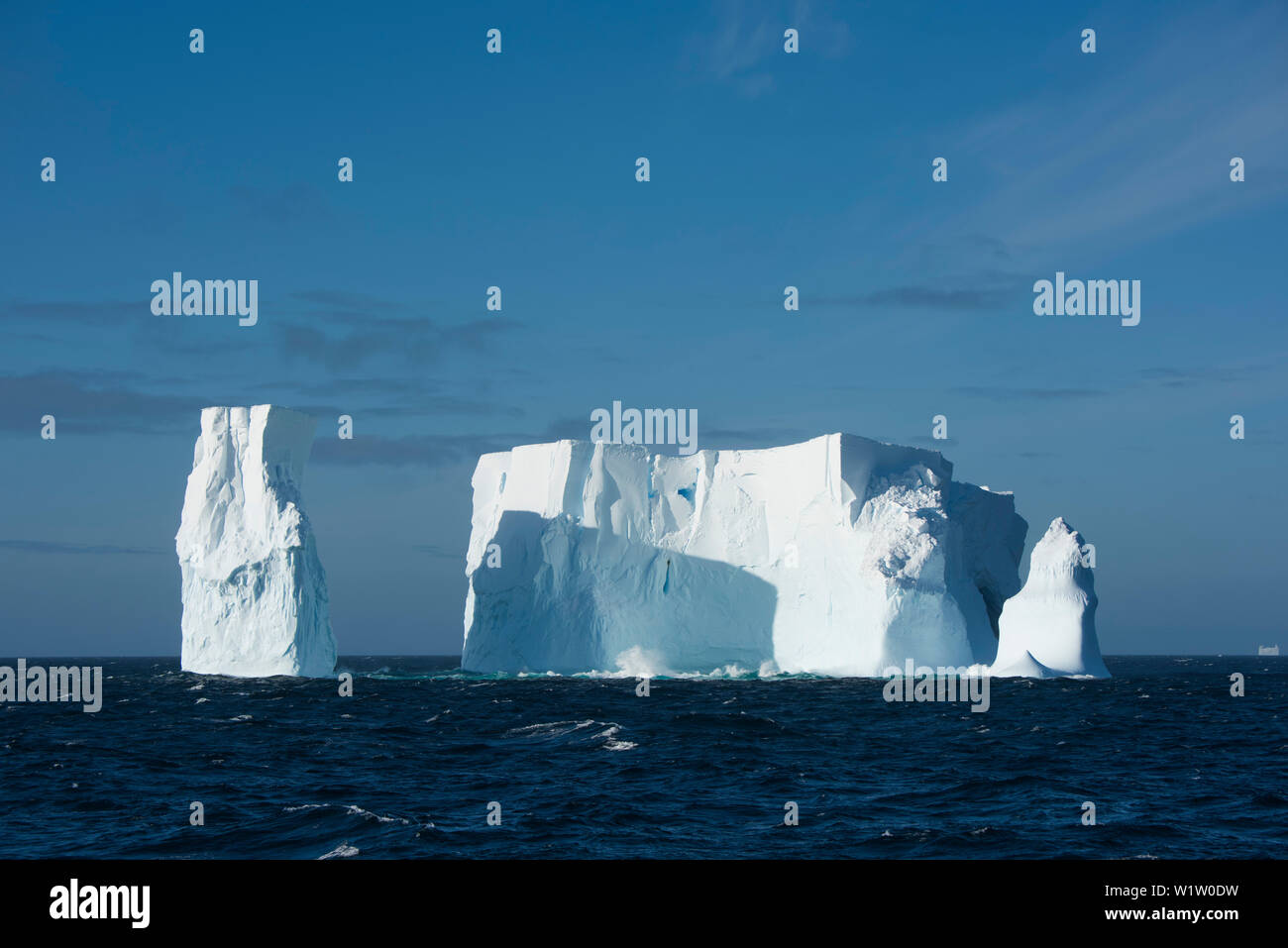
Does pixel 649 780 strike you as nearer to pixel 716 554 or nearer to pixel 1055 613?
pixel 1055 613

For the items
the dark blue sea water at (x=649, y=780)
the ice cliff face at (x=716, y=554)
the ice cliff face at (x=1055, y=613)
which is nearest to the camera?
the dark blue sea water at (x=649, y=780)

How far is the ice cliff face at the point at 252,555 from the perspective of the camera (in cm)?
2938

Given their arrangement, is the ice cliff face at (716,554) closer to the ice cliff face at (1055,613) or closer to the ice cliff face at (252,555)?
the ice cliff face at (1055,613)

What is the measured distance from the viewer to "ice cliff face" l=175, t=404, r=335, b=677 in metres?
29.4

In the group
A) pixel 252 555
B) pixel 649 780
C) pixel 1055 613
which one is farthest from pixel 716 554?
pixel 649 780

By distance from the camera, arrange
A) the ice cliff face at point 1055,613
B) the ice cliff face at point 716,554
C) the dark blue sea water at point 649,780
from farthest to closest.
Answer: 1. the ice cliff face at point 716,554
2. the ice cliff face at point 1055,613
3. the dark blue sea water at point 649,780

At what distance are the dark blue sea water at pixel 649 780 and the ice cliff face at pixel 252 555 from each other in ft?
21.7

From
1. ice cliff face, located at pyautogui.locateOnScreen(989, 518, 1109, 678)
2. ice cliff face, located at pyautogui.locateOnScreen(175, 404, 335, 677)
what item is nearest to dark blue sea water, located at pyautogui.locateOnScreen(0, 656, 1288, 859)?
ice cliff face, located at pyautogui.locateOnScreen(989, 518, 1109, 678)

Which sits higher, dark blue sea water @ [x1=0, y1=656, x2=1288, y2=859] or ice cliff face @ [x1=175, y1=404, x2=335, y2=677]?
ice cliff face @ [x1=175, y1=404, x2=335, y2=677]

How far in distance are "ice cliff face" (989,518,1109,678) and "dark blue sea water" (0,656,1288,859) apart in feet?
12.1

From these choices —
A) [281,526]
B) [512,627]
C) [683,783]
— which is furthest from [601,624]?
[683,783]

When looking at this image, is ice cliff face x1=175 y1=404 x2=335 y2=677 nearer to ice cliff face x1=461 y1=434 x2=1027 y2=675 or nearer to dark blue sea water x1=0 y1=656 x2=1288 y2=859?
ice cliff face x1=461 y1=434 x2=1027 y2=675

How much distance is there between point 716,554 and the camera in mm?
31750

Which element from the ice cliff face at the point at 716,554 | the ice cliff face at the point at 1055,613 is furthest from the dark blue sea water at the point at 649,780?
the ice cliff face at the point at 716,554
